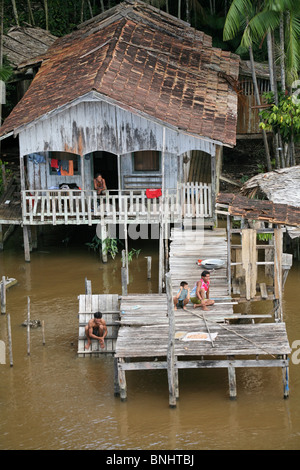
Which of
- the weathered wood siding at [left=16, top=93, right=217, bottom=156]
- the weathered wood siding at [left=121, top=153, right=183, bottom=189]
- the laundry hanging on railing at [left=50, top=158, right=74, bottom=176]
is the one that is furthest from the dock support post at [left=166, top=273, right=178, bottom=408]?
the laundry hanging on railing at [left=50, top=158, right=74, bottom=176]

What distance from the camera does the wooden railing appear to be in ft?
73.8

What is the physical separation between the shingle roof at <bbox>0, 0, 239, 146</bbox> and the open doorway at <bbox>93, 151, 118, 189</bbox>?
116 inches

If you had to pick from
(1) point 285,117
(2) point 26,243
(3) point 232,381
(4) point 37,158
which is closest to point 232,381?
(3) point 232,381

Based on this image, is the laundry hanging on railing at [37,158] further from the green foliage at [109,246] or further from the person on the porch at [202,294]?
the person on the porch at [202,294]

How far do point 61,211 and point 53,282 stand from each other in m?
2.10

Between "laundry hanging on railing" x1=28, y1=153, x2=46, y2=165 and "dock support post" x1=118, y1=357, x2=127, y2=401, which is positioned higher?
"laundry hanging on railing" x1=28, y1=153, x2=46, y2=165

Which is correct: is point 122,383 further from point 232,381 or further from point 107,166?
point 107,166

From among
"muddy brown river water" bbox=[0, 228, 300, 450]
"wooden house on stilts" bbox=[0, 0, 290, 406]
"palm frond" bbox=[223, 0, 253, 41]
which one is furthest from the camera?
"palm frond" bbox=[223, 0, 253, 41]

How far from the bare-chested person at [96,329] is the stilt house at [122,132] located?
5469 mm

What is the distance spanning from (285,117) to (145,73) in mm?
4461

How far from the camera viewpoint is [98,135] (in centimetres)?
2273

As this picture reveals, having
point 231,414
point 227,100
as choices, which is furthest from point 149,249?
point 231,414

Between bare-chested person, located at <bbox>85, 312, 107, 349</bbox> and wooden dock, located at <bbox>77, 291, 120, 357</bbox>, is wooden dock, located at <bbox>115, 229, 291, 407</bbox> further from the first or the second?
bare-chested person, located at <bbox>85, 312, 107, 349</bbox>

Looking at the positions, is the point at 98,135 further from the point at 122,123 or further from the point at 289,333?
the point at 289,333
